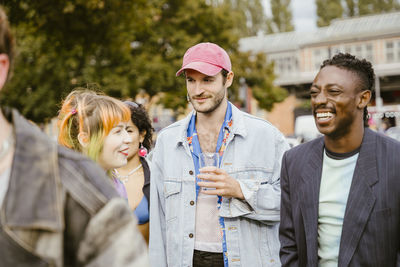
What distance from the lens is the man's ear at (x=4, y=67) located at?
120 cm

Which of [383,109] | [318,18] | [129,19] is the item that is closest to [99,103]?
[129,19]

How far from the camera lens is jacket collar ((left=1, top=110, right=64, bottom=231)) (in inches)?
42.8

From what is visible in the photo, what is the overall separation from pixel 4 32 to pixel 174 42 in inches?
997

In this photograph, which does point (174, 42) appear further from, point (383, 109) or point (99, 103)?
point (99, 103)

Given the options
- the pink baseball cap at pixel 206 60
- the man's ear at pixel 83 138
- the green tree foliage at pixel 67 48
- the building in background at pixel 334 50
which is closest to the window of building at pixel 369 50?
the building in background at pixel 334 50

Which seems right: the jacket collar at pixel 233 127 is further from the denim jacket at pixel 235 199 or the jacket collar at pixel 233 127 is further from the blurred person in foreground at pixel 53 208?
the blurred person in foreground at pixel 53 208

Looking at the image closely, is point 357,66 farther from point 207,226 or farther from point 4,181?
point 4,181

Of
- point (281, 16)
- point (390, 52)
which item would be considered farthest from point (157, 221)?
point (281, 16)

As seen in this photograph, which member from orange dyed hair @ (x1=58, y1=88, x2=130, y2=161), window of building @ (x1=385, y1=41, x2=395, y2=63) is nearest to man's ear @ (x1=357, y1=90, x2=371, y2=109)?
orange dyed hair @ (x1=58, y1=88, x2=130, y2=161)

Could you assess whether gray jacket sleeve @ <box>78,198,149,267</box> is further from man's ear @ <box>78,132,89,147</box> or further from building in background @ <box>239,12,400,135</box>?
building in background @ <box>239,12,400,135</box>

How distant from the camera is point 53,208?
1.11 metres

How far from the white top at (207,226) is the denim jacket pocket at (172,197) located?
175 mm

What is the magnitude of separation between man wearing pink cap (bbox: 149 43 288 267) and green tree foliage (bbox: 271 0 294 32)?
58.2m

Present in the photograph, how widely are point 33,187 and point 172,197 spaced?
228 cm
